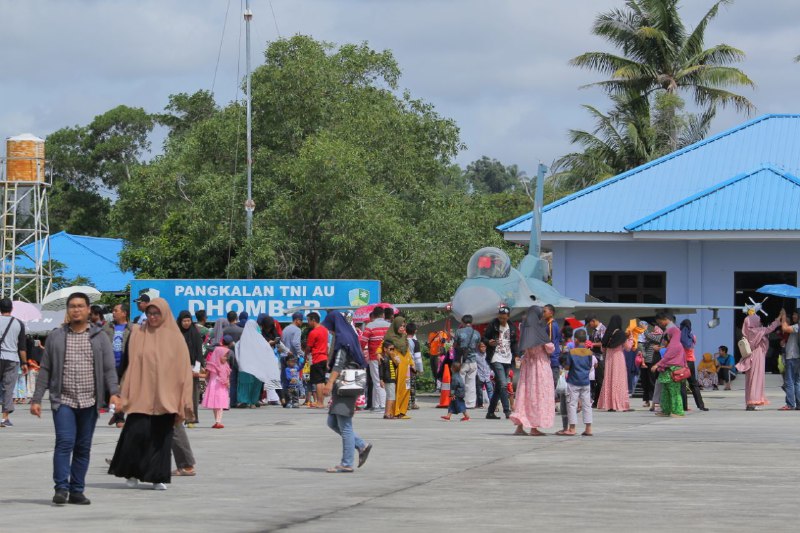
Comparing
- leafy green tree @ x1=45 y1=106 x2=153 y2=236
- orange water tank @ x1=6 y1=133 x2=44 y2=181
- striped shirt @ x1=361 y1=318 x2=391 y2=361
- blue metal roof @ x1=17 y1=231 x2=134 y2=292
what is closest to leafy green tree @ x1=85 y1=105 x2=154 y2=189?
leafy green tree @ x1=45 y1=106 x2=153 y2=236

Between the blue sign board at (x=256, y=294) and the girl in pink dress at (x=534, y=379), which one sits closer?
the girl in pink dress at (x=534, y=379)

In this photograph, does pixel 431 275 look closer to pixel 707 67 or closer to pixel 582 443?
pixel 707 67

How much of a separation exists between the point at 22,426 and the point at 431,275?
24.9m

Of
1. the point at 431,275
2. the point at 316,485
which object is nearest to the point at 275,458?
the point at 316,485

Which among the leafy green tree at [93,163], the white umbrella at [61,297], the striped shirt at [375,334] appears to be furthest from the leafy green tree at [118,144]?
the striped shirt at [375,334]

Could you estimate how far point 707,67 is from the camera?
55125 mm

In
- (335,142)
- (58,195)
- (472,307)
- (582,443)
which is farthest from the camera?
(58,195)

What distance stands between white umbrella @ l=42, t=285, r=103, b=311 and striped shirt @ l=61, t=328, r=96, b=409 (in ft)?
63.4

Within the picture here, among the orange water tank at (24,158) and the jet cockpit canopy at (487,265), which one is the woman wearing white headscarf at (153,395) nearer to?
the jet cockpit canopy at (487,265)

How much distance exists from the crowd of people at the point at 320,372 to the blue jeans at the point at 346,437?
2 cm

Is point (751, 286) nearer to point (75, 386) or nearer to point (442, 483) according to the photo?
point (442, 483)

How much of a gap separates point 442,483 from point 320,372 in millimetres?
12239

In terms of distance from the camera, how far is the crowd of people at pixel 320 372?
36.0 feet

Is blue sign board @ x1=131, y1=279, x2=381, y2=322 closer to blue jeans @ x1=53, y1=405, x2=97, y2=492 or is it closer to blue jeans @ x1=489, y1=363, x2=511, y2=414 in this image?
blue jeans @ x1=489, y1=363, x2=511, y2=414
